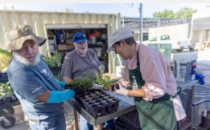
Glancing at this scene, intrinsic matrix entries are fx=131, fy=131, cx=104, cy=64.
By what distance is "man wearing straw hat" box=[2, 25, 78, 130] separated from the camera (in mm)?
1294

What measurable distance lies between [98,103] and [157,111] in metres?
0.67

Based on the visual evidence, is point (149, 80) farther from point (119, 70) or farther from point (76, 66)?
point (119, 70)

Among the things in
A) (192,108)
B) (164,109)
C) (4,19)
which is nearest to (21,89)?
(164,109)

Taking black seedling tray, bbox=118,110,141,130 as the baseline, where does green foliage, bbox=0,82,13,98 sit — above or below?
above

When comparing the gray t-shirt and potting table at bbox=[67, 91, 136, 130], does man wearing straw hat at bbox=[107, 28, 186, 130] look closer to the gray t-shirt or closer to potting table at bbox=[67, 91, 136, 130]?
potting table at bbox=[67, 91, 136, 130]

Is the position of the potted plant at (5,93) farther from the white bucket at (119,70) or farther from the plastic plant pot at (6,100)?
the white bucket at (119,70)

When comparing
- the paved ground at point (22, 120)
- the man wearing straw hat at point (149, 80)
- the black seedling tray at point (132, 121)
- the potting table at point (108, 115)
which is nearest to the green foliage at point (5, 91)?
the paved ground at point (22, 120)

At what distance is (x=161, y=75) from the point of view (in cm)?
128

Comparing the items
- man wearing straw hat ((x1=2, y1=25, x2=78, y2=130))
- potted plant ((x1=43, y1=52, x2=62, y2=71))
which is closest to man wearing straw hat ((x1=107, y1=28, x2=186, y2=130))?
man wearing straw hat ((x1=2, y1=25, x2=78, y2=130))

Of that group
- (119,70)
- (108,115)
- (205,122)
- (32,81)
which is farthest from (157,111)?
(119,70)

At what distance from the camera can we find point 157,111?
1473mm

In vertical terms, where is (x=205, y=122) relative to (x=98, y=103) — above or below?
below

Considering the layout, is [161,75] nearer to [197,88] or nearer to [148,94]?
[148,94]

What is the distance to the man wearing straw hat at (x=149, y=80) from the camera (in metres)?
1.28
